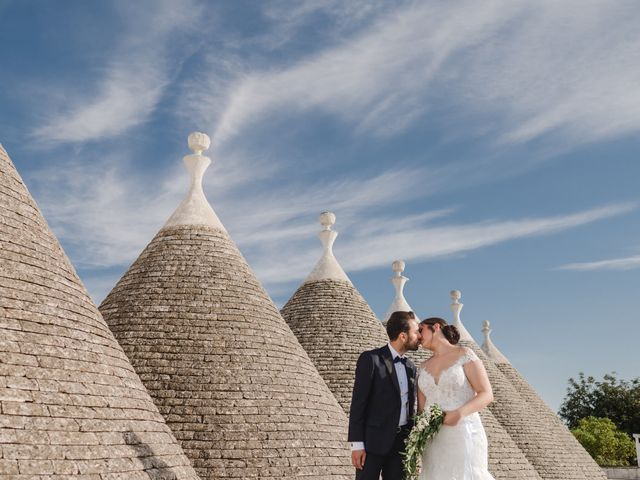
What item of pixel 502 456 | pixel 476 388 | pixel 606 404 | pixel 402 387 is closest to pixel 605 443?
pixel 606 404

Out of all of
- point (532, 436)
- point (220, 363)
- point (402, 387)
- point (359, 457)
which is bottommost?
point (359, 457)

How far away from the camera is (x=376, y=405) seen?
5.66m

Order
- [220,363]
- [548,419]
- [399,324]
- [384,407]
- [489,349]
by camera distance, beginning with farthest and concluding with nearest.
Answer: [489,349] → [548,419] → [220,363] → [399,324] → [384,407]

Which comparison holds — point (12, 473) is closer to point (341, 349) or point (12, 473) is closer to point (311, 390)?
point (311, 390)

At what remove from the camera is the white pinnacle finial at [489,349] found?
23.5m

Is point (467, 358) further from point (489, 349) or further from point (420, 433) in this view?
point (489, 349)

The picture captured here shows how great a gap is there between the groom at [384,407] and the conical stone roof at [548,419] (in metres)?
13.8

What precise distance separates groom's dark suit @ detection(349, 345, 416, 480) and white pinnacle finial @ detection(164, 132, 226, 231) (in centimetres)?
632

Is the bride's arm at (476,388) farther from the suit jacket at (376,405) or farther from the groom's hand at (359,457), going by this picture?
the groom's hand at (359,457)

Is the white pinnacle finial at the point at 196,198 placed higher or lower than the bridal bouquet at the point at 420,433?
higher

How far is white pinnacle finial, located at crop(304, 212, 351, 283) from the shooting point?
15.3m

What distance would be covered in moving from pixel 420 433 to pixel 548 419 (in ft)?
53.5

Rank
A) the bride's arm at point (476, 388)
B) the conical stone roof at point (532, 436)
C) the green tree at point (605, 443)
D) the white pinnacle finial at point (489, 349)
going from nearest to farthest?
the bride's arm at point (476, 388) < the conical stone roof at point (532, 436) < the white pinnacle finial at point (489, 349) < the green tree at point (605, 443)

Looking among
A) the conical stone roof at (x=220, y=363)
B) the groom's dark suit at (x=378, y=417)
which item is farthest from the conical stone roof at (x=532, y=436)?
the groom's dark suit at (x=378, y=417)
